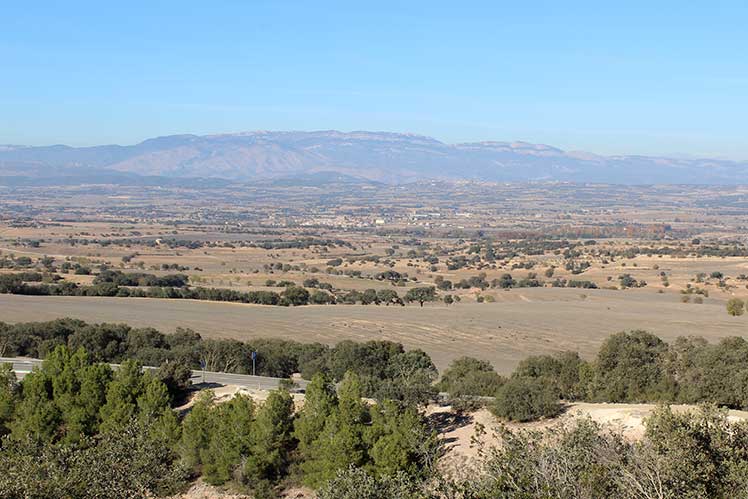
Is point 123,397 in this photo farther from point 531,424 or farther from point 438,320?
point 438,320

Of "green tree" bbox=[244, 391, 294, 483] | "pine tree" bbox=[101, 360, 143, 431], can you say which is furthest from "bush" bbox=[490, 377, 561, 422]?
"pine tree" bbox=[101, 360, 143, 431]

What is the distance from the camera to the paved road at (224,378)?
31.5 metres

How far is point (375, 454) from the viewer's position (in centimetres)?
2217

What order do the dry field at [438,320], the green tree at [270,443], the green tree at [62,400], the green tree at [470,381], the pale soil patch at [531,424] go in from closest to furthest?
the pale soil patch at [531,424] → the green tree at [270,443] → the green tree at [62,400] → the green tree at [470,381] → the dry field at [438,320]

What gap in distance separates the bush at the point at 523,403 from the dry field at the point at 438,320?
1599cm

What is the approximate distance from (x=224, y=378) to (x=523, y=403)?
12.5 meters

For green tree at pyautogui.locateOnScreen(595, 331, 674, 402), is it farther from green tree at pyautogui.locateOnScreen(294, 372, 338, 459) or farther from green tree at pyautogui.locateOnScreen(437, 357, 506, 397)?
green tree at pyautogui.locateOnScreen(294, 372, 338, 459)

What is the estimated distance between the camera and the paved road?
31.5 metres

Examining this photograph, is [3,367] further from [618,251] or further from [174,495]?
[618,251]

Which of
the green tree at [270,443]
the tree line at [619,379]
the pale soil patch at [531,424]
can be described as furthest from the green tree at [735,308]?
the green tree at [270,443]

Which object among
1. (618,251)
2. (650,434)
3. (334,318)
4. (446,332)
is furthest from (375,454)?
(618,251)

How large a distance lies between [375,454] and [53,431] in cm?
961

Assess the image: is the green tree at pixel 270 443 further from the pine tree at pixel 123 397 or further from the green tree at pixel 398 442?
the pine tree at pixel 123 397

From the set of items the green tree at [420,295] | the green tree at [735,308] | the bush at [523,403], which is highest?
the bush at [523,403]
